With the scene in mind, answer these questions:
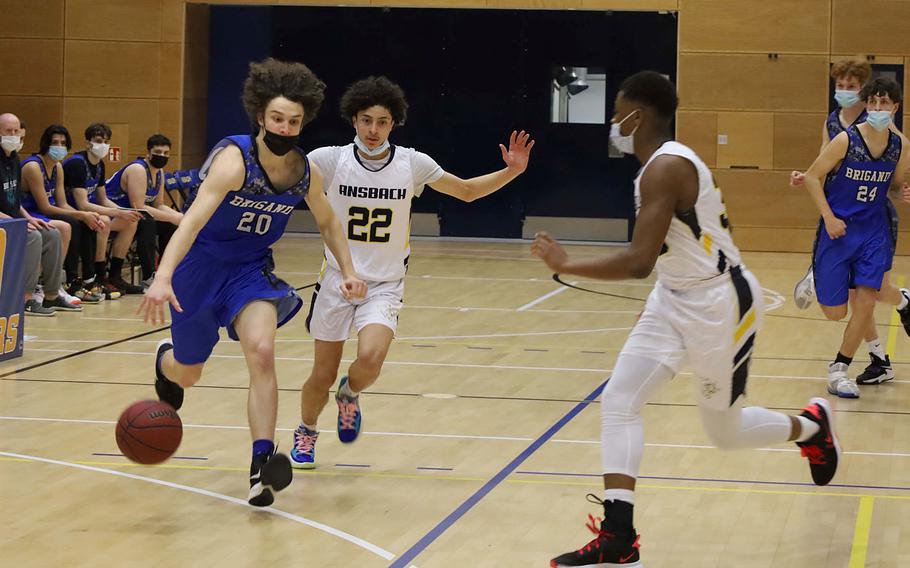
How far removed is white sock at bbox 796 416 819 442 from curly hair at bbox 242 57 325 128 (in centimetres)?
215

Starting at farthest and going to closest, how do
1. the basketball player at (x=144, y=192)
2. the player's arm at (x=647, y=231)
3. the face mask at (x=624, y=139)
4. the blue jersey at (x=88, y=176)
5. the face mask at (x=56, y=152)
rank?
the basketball player at (x=144, y=192) < the blue jersey at (x=88, y=176) < the face mask at (x=56, y=152) < the face mask at (x=624, y=139) < the player's arm at (x=647, y=231)

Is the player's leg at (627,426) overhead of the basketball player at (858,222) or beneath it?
beneath

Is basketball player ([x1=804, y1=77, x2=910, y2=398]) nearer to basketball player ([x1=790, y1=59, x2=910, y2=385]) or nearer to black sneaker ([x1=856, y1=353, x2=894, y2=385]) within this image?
basketball player ([x1=790, y1=59, x2=910, y2=385])

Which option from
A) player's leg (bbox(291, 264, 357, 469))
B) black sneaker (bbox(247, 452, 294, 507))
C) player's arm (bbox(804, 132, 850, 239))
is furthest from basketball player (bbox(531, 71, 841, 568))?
player's arm (bbox(804, 132, 850, 239))

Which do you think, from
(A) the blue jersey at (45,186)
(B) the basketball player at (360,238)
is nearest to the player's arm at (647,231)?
(B) the basketball player at (360,238)

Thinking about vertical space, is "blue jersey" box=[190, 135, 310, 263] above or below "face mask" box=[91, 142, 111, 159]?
below

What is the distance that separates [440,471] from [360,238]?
1074mm

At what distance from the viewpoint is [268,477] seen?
496 cm

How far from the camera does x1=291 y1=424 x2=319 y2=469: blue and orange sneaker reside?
5.84 metres

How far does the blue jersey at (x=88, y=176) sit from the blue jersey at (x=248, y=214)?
6.75 metres

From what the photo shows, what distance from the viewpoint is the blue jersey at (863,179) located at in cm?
781

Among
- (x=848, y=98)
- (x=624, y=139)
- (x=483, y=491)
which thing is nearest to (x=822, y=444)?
(x=483, y=491)

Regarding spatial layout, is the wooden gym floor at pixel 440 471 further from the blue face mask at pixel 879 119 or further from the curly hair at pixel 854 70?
the curly hair at pixel 854 70

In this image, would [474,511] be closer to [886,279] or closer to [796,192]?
[886,279]
